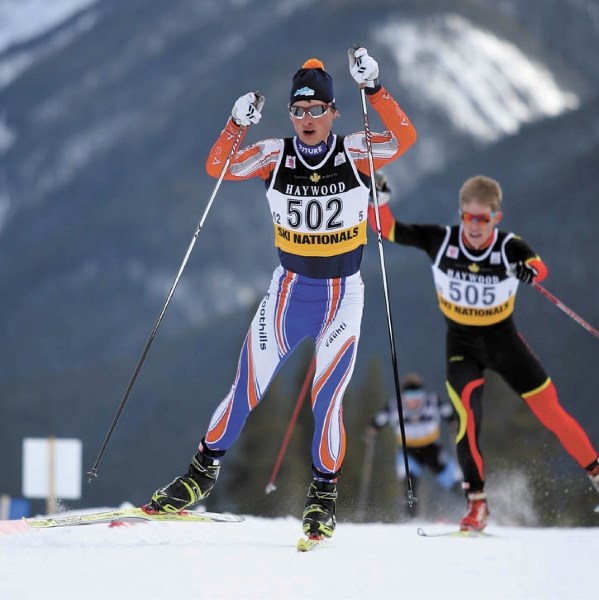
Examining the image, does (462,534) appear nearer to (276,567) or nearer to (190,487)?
(190,487)

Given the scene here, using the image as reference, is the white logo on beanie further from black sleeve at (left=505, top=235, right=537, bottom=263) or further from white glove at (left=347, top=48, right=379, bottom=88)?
black sleeve at (left=505, top=235, right=537, bottom=263)

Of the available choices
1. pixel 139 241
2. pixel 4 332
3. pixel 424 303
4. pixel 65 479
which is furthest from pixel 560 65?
pixel 65 479

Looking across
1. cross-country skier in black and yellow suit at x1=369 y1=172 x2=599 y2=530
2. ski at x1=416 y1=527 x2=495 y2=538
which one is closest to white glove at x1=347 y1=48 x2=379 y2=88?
cross-country skier in black and yellow suit at x1=369 y1=172 x2=599 y2=530

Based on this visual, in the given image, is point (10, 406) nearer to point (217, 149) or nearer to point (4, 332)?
point (4, 332)

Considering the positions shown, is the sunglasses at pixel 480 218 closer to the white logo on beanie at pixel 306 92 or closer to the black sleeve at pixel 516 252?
the black sleeve at pixel 516 252

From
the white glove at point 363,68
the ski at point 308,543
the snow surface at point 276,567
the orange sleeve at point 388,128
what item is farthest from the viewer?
the orange sleeve at point 388,128

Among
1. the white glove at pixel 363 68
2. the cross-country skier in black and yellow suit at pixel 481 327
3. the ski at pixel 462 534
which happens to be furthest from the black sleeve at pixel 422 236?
the ski at pixel 462 534

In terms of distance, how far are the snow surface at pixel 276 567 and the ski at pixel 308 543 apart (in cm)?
4

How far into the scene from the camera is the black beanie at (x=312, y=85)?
185 inches

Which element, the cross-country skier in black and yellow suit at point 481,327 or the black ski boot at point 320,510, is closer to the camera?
the black ski boot at point 320,510

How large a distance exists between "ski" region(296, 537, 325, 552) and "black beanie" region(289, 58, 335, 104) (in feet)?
6.58

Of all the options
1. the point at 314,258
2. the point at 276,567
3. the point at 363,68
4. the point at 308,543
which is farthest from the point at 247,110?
the point at 276,567

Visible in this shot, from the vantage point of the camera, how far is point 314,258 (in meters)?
4.77

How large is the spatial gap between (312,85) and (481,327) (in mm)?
2050
